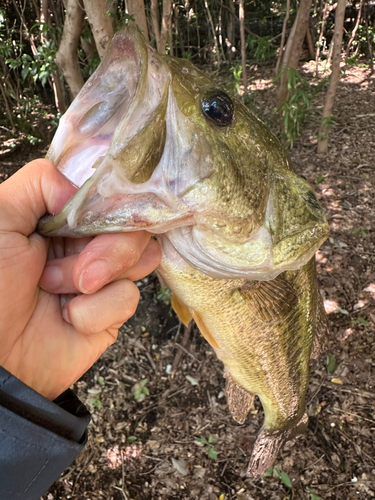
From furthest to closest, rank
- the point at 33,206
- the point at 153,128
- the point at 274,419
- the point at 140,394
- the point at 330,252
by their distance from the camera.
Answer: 1. the point at 330,252
2. the point at 140,394
3. the point at 274,419
4. the point at 33,206
5. the point at 153,128

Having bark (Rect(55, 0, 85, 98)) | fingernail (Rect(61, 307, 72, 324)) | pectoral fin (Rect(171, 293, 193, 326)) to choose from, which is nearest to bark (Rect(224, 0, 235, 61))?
bark (Rect(55, 0, 85, 98))

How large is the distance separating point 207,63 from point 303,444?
24.8 ft

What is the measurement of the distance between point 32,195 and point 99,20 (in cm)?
140

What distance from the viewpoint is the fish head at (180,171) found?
0.86m

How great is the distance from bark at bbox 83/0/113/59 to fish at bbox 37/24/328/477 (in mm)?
1154

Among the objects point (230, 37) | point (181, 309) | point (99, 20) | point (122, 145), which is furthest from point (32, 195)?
point (230, 37)

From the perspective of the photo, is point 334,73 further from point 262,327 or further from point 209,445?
point 209,445

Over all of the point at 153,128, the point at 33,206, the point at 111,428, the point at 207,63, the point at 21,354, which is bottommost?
the point at 111,428

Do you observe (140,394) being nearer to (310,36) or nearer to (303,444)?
(303,444)

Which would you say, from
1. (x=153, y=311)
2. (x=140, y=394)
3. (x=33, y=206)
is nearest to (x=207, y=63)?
(x=153, y=311)

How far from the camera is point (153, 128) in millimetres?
859

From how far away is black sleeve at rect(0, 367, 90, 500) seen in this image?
888 millimetres

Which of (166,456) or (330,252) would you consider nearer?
(166,456)

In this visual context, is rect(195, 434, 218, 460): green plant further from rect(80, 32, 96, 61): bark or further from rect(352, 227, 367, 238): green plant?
rect(80, 32, 96, 61): bark
